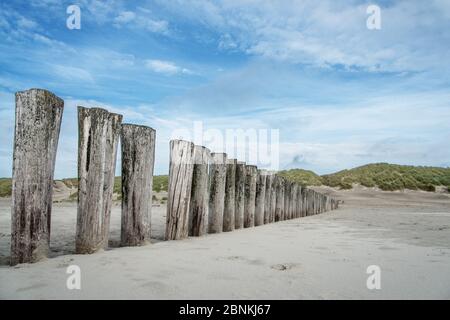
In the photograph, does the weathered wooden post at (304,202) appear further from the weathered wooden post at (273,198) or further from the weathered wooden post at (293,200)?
the weathered wooden post at (273,198)

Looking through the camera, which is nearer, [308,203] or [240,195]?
[240,195]

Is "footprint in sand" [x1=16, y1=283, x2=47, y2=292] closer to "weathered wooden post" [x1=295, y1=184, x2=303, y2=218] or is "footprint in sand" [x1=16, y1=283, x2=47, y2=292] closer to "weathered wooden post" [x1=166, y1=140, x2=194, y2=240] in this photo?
"weathered wooden post" [x1=166, y1=140, x2=194, y2=240]

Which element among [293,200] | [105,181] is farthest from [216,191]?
[293,200]

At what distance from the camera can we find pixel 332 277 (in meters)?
2.61

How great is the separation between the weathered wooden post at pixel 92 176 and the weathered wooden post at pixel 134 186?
1.31ft

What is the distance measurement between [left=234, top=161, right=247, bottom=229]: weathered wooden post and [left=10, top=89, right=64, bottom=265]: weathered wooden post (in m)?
3.35

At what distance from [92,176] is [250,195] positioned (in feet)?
11.7

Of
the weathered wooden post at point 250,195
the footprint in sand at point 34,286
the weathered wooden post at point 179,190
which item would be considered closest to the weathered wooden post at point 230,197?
the weathered wooden post at point 250,195

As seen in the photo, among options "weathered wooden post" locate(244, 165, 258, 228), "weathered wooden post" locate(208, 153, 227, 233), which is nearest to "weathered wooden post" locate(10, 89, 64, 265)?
"weathered wooden post" locate(208, 153, 227, 233)

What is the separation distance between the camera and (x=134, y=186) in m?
3.89

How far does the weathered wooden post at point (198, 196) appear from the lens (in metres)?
4.88

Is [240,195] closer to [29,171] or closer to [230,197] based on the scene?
[230,197]

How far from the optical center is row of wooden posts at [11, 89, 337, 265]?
3.05 metres
